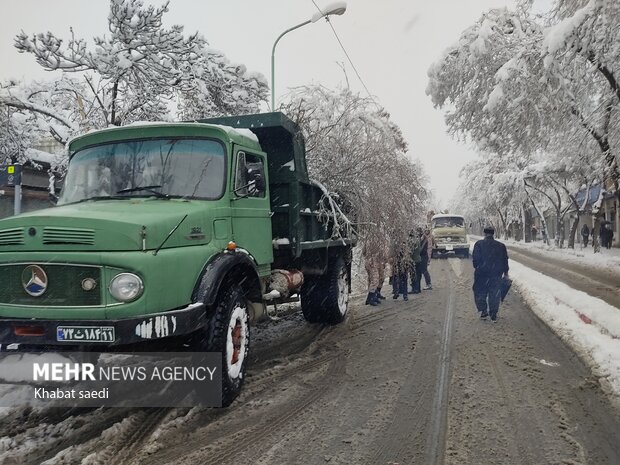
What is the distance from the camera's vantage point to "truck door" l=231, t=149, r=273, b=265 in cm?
476

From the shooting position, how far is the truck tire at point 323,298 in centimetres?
764

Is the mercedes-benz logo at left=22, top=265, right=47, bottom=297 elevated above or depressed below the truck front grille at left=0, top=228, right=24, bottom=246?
below

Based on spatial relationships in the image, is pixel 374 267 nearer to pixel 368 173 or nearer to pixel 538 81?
pixel 368 173

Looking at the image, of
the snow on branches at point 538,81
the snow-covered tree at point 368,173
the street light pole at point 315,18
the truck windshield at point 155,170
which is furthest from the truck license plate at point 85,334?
the snow on branches at point 538,81

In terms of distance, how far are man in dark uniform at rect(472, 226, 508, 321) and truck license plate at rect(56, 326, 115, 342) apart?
675 centimetres

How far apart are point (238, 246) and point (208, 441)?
6.19ft

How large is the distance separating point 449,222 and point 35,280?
73.6 feet

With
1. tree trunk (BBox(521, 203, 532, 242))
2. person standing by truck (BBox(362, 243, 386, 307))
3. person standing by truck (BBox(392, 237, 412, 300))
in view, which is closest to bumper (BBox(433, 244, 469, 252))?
person standing by truck (BBox(392, 237, 412, 300))

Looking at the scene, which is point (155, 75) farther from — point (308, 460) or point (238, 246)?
point (308, 460)

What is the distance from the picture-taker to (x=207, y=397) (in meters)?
4.21

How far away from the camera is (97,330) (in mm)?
3424

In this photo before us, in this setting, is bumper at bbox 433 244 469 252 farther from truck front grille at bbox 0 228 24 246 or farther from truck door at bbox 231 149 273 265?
truck front grille at bbox 0 228 24 246

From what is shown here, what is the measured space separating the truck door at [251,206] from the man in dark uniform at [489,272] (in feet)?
15.4

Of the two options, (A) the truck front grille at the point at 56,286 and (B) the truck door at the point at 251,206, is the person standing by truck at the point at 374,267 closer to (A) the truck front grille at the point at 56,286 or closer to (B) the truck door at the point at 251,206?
(B) the truck door at the point at 251,206
